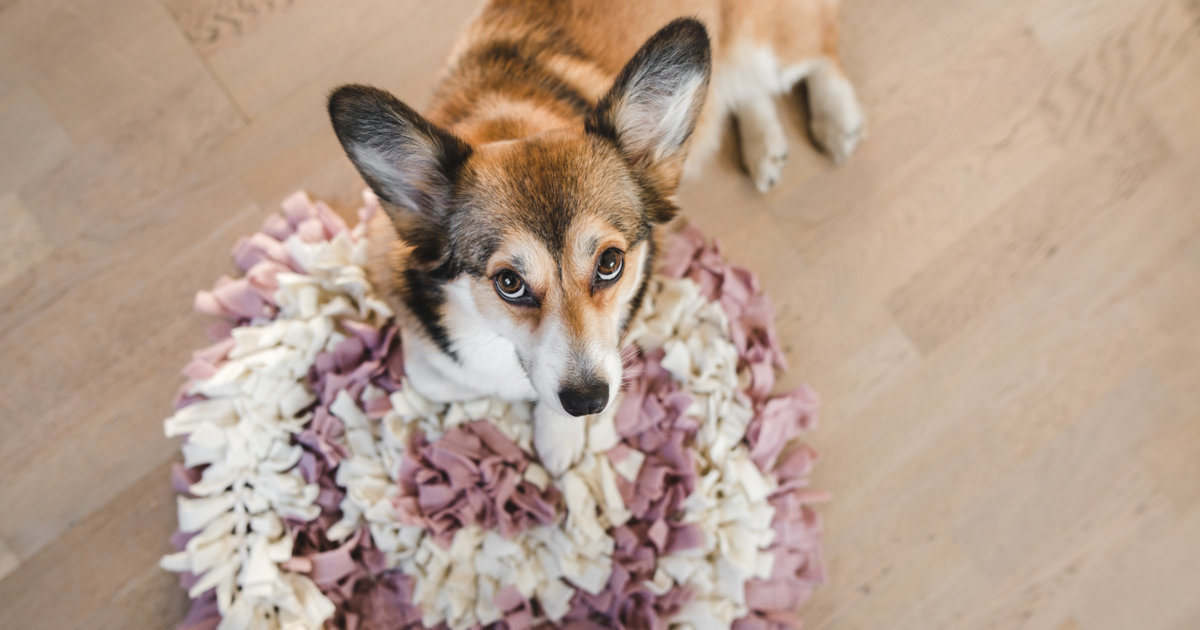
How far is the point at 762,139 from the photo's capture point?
233cm

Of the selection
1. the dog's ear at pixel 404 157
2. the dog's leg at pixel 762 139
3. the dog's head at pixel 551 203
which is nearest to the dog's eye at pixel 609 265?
the dog's head at pixel 551 203

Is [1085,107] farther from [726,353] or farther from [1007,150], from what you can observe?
[726,353]

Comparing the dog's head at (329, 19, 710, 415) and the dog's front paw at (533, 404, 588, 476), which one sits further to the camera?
the dog's front paw at (533, 404, 588, 476)

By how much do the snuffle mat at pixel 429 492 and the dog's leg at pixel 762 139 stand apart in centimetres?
61

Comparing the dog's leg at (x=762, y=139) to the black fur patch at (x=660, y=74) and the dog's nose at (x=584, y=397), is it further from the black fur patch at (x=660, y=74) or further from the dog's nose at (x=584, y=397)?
the dog's nose at (x=584, y=397)

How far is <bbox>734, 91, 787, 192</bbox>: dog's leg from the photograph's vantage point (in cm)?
233

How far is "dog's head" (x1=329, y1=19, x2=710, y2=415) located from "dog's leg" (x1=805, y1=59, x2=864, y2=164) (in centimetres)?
102

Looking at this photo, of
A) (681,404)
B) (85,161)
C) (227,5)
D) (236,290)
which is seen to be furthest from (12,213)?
(681,404)

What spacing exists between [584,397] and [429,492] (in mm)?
814

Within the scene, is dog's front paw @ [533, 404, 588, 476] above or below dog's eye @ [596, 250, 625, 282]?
below

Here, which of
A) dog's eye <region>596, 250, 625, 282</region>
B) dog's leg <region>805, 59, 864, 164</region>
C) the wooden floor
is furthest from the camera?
dog's leg <region>805, 59, 864, 164</region>

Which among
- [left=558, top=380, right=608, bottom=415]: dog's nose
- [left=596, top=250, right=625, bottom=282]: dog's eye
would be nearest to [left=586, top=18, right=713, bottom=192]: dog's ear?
[left=596, top=250, right=625, bottom=282]: dog's eye

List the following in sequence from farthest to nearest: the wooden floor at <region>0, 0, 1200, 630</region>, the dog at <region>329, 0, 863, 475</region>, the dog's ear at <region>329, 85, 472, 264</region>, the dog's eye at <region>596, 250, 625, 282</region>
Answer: the wooden floor at <region>0, 0, 1200, 630</region>, the dog's eye at <region>596, 250, 625, 282</region>, the dog at <region>329, 0, 863, 475</region>, the dog's ear at <region>329, 85, 472, 264</region>

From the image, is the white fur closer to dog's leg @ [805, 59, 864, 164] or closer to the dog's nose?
dog's leg @ [805, 59, 864, 164]
